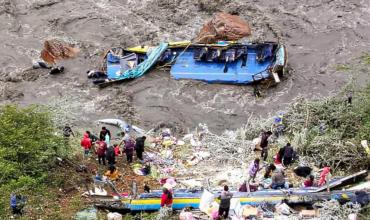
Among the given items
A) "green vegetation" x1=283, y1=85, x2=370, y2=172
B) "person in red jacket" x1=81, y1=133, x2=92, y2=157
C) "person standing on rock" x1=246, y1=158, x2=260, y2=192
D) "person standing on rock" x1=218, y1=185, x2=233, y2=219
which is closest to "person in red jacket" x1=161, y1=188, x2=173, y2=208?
"person standing on rock" x1=218, y1=185, x2=233, y2=219

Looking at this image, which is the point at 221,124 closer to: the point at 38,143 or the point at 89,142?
the point at 89,142

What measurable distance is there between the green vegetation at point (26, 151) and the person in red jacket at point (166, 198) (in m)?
3.24

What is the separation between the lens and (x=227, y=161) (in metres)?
18.7

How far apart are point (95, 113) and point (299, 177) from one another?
9.66m

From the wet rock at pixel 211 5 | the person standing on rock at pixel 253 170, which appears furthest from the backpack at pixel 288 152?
the wet rock at pixel 211 5

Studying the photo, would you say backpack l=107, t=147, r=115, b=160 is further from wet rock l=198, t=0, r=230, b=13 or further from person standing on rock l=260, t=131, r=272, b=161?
wet rock l=198, t=0, r=230, b=13

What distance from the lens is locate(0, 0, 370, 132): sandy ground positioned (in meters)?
23.8

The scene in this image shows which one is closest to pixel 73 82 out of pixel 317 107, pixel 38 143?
pixel 38 143

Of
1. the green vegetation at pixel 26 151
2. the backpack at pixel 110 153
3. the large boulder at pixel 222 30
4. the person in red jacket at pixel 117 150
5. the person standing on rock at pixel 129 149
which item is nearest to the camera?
the green vegetation at pixel 26 151

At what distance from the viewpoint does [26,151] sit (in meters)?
16.3

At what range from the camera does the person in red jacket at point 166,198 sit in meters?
15.1

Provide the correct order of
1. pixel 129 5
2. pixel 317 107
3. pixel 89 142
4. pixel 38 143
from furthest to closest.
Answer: pixel 129 5, pixel 317 107, pixel 89 142, pixel 38 143

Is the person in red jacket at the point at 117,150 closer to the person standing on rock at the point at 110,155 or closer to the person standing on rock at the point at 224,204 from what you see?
the person standing on rock at the point at 110,155

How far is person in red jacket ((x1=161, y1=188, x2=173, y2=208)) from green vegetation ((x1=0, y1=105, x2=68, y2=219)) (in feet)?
10.6
